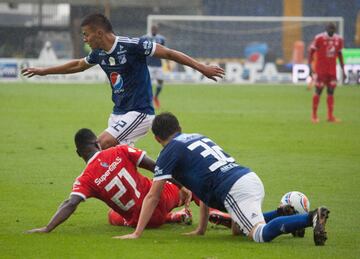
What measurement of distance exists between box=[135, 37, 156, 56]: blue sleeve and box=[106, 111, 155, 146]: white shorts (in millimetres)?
797

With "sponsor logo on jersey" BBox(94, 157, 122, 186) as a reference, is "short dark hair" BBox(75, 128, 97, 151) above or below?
above

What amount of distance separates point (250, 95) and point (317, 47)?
1032cm

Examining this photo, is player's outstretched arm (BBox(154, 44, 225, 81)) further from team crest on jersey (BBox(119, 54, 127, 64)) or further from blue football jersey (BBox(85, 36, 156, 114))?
team crest on jersey (BBox(119, 54, 127, 64))

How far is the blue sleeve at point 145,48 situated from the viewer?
10.8 meters

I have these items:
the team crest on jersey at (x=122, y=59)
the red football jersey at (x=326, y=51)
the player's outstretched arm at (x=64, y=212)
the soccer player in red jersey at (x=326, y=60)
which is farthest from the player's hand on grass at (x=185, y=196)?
the red football jersey at (x=326, y=51)

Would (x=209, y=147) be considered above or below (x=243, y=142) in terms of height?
→ above

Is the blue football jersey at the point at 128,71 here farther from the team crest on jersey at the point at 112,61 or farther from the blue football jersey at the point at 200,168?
the blue football jersey at the point at 200,168

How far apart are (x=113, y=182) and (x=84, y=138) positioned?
23.0 inches

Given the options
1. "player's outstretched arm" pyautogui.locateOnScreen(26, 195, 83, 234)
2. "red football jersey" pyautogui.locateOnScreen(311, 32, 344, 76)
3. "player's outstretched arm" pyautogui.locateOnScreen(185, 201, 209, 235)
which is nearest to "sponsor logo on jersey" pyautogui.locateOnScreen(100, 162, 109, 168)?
"player's outstretched arm" pyautogui.locateOnScreen(26, 195, 83, 234)

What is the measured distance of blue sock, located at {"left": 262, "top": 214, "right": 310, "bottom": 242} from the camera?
874 centimetres

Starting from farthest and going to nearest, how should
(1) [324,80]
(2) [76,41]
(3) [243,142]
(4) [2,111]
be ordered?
1. (2) [76,41]
2. (4) [2,111]
3. (1) [324,80]
4. (3) [243,142]

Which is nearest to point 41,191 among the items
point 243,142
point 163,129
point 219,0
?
point 163,129

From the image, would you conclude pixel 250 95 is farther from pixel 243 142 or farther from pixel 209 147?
pixel 209 147

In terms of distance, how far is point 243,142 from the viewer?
19.3m
